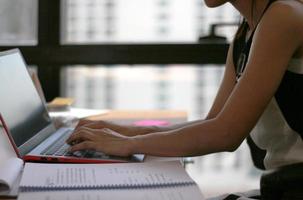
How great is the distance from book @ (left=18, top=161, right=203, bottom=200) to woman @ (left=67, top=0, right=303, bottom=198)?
7 centimetres

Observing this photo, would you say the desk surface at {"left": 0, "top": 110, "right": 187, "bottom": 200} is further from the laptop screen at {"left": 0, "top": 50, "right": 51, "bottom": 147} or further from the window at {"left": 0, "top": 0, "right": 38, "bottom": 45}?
the window at {"left": 0, "top": 0, "right": 38, "bottom": 45}

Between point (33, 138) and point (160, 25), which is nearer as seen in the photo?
point (33, 138)

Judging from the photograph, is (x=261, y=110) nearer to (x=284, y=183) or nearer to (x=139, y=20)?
(x=284, y=183)

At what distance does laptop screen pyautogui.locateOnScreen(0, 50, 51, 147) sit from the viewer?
1349 millimetres

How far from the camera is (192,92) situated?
Result: 279 centimetres

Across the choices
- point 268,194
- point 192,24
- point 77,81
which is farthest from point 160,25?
point 268,194

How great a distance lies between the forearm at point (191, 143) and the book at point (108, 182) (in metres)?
0.04

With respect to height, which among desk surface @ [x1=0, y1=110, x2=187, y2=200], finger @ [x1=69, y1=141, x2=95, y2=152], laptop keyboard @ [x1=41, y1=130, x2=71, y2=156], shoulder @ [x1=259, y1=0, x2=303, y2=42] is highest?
shoulder @ [x1=259, y1=0, x2=303, y2=42]

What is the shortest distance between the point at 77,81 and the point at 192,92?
666 mm

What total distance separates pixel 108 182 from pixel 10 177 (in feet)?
0.69

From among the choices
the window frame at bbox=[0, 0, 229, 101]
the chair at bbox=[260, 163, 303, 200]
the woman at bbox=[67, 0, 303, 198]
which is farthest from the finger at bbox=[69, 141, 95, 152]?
the window frame at bbox=[0, 0, 229, 101]

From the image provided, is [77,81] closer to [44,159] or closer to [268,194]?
[44,159]

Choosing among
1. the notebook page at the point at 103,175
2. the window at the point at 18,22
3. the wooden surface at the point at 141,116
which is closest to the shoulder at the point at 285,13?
the notebook page at the point at 103,175

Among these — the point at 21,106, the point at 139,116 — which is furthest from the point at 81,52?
the point at 21,106
